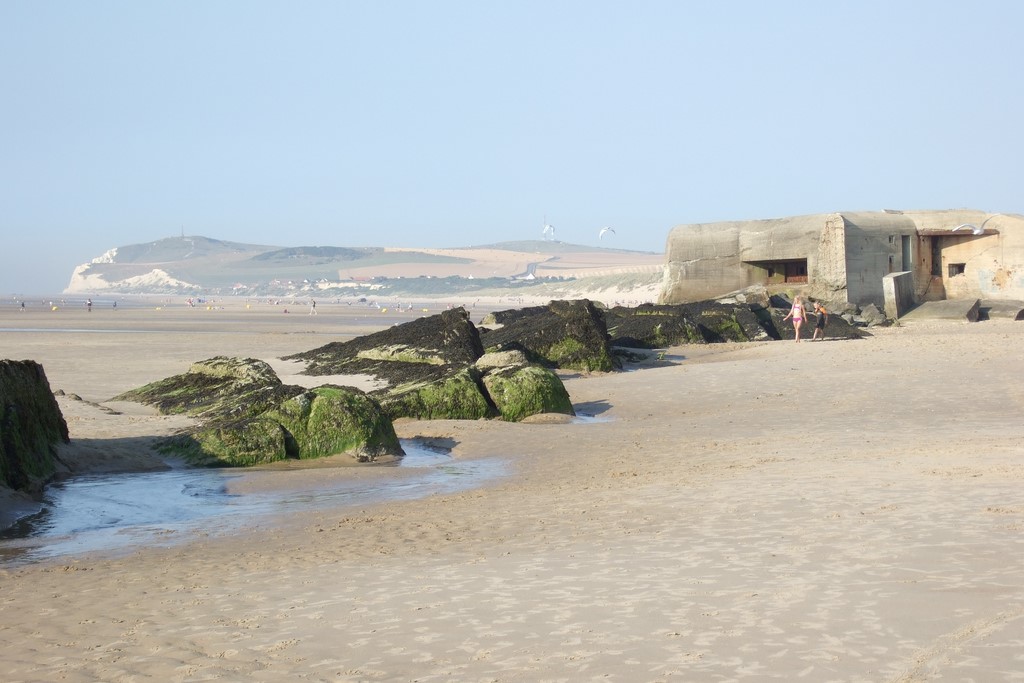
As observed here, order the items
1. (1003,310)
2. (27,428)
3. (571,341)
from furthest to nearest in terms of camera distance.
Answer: (1003,310) → (571,341) → (27,428)

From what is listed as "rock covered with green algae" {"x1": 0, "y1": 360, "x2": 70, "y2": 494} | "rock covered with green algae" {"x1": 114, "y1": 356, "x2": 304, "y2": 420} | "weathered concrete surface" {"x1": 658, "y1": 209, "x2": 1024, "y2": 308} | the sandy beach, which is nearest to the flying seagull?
"weathered concrete surface" {"x1": 658, "y1": 209, "x2": 1024, "y2": 308}

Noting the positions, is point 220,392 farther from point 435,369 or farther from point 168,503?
point 168,503

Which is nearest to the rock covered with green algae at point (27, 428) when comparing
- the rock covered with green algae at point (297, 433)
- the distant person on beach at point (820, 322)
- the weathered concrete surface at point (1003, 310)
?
the rock covered with green algae at point (297, 433)

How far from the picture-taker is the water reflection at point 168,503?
7.51 m

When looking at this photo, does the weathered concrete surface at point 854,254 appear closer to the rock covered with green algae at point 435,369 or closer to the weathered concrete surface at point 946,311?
the weathered concrete surface at point 946,311

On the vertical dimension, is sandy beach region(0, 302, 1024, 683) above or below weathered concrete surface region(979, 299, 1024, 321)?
below

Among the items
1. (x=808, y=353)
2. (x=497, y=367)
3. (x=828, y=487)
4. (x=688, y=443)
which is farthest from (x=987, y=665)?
(x=808, y=353)

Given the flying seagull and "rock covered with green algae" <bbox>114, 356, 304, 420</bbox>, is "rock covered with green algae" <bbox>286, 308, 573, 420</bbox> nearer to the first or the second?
"rock covered with green algae" <bbox>114, 356, 304, 420</bbox>

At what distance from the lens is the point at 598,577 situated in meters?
5.99

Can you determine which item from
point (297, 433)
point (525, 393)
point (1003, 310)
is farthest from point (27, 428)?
point (1003, 310)

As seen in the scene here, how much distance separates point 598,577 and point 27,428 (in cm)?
582

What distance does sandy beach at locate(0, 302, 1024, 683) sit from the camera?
184 inches

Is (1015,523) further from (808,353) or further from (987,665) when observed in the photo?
(808,353)

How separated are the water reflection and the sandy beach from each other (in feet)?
0.99
